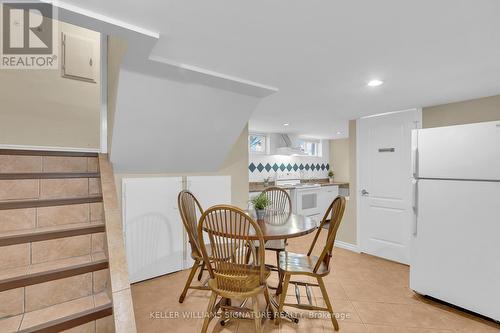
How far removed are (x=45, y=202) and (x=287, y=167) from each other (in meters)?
4.99

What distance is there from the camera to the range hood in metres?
5.68

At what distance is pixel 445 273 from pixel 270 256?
200cm

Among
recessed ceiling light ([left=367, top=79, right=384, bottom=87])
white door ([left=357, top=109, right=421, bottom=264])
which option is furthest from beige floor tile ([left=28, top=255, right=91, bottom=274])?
white door ([left=357, top=109, right=421, bottom=264])

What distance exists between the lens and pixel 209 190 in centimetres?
330

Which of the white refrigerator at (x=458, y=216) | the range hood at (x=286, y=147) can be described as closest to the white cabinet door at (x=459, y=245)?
the white refrigerator at (x=458, y=216)

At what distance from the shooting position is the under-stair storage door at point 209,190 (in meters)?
3.18

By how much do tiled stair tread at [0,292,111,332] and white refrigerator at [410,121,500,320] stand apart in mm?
2737

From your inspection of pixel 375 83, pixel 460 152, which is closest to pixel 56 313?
pixel 375 83

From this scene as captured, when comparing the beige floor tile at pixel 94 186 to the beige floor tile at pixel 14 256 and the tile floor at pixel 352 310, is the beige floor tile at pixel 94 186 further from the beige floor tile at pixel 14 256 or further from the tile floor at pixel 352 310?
the tile floor at pixel 352 310

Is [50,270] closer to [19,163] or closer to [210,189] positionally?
[19,163]

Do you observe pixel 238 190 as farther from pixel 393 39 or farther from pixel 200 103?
pixel 393 39

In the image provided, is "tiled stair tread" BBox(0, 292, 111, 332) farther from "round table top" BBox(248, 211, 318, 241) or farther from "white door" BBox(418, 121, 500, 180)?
"white door" BBox(418, 121, 500, 180)

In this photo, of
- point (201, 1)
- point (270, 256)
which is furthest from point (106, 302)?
point (270, 256)
